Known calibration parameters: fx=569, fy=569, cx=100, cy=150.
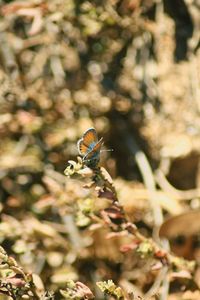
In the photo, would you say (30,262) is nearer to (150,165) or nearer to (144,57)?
(150,165)

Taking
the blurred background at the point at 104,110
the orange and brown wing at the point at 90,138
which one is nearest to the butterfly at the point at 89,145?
the orange and brown wing at the point at 90,138

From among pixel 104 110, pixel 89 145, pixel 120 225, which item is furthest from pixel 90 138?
pixel 104 110

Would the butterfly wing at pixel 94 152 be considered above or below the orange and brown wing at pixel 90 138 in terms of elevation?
below

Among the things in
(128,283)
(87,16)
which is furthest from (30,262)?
(87,16)

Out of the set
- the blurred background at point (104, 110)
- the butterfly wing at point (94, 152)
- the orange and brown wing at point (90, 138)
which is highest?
the orange and brown wing at point (90, 138)

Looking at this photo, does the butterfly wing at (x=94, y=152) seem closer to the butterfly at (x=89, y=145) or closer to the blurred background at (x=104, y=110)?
the butterfly at (x=89, y=145)

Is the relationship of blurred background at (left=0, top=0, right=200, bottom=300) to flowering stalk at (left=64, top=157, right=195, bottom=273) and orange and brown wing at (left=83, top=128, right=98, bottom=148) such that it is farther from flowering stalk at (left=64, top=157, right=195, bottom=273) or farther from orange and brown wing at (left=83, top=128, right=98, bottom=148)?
orange and brown wing at (left=83, top=128, right=98, bottom=148)

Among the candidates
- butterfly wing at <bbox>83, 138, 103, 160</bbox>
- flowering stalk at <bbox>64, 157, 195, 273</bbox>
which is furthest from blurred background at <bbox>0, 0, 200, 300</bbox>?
butterfly wing at <bbox>83, 138, 103, 160</bbox>
